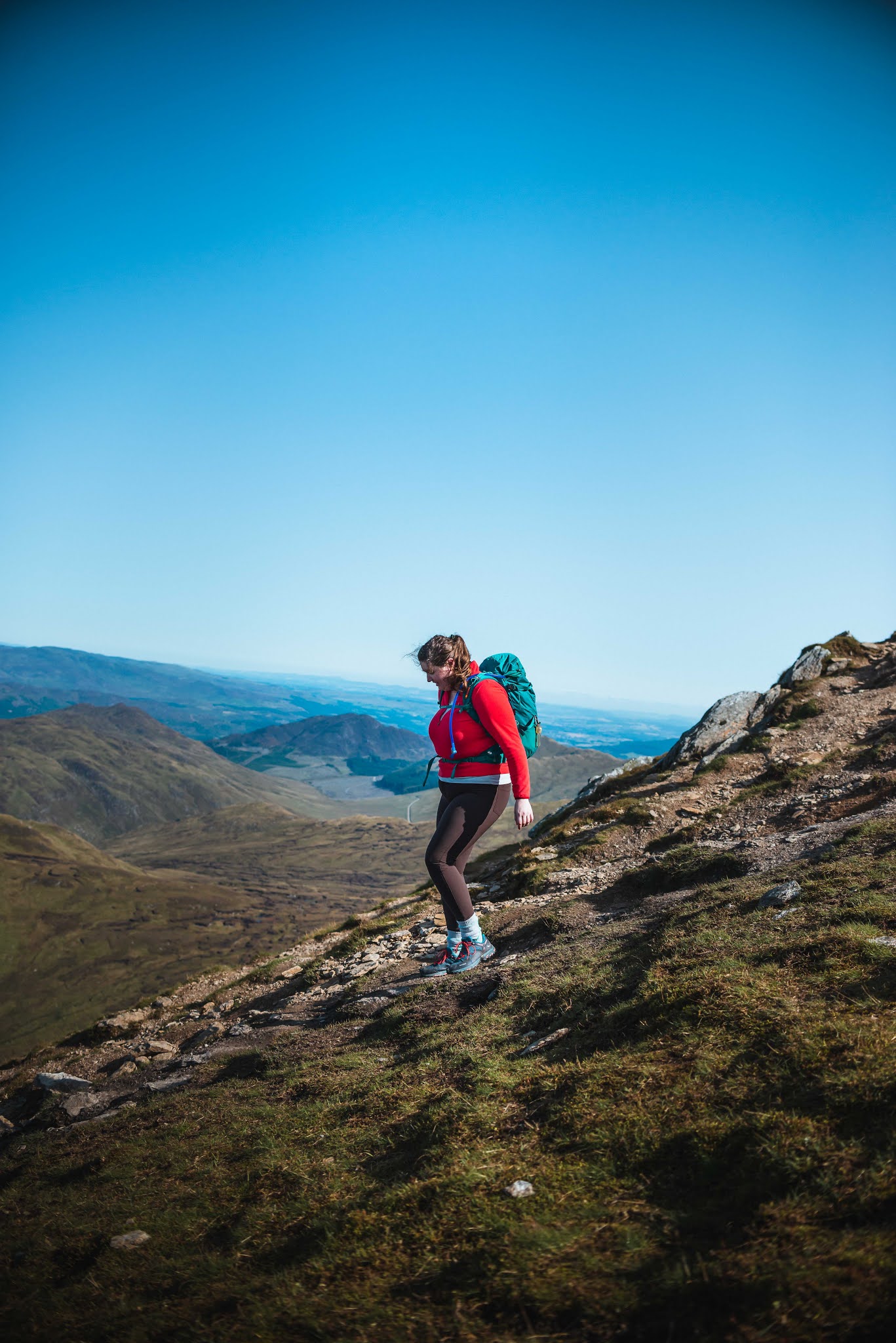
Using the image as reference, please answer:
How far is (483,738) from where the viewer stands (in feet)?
32.6

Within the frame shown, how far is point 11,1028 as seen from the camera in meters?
166

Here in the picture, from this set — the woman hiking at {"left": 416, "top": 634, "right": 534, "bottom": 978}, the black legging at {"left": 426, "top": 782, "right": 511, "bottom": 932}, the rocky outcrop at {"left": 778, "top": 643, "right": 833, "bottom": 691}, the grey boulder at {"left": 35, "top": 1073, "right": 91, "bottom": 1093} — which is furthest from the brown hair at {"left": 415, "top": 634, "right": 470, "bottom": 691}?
the rocky outcrop at {"left": 778, "top": 643, "right": 833, "bottom": 691}

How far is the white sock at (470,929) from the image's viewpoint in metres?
11.1

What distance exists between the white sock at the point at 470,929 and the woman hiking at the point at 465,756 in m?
0.66

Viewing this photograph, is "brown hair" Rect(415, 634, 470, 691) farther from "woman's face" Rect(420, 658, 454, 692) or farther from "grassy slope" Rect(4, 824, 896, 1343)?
"grassy slope" Rect(4, 824, 896, 1343)

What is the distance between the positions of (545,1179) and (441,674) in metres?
6.49

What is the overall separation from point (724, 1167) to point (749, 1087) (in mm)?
787

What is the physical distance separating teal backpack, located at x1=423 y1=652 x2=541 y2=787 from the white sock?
2.56m

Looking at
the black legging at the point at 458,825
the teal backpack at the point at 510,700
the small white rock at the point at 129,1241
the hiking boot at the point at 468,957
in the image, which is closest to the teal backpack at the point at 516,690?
the teal backpack at the point at 510,700

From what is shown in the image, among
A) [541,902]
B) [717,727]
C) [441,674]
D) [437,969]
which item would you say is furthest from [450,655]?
[717,727]

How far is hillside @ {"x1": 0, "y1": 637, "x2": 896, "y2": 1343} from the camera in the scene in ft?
11.4

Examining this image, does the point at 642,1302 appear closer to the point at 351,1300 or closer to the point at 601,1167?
the point at 601,1167

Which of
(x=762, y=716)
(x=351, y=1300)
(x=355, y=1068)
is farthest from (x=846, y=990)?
(x=762, y=716)

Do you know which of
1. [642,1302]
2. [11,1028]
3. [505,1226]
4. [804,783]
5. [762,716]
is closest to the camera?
[642,1302]
